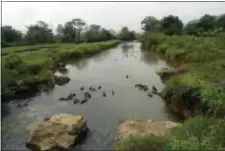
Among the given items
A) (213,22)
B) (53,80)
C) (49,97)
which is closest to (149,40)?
(213,22)

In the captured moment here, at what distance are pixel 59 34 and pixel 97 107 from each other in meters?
62.7

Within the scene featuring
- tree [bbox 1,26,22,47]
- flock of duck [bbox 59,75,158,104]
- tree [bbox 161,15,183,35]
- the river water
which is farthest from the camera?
tree [bbox 161,15,183,35]

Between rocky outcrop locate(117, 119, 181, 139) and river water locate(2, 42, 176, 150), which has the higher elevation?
rocky outcrop locate(117, 119, 181, 139)

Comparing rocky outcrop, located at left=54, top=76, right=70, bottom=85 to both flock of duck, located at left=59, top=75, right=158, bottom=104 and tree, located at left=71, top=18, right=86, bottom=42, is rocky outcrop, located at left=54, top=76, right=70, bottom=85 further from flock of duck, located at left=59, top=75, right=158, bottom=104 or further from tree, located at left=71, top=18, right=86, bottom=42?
tree, located at left=71, top=18, right=86, bottom=42

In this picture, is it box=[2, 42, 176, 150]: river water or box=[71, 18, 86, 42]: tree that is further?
box=[71, 18, 86, 42]: tree

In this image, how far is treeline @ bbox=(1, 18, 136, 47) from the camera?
7312 cm

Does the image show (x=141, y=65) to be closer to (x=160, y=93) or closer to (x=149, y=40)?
(x=160, y=93)

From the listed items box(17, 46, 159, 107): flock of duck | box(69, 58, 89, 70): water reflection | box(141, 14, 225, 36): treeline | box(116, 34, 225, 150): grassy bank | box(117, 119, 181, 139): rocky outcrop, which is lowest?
box(69, 58, 89, 70): water reflection

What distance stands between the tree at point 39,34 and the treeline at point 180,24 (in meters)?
27.5

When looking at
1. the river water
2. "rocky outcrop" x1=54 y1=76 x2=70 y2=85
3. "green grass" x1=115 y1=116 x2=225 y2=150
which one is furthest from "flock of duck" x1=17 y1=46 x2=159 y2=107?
"green grass" x1=115 y1=116 x2=225 y2=150

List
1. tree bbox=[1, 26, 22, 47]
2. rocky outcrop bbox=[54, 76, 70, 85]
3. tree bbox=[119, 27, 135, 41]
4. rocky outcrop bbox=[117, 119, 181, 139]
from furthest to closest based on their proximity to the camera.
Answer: tree bbox=[119, 27, 135, 41], tree bbox=[1, 26, 22, 47], rocky outcrop bbox=[54, 76, 70, 85], rocky outcrop bbox=[117, 119, 181, 139]

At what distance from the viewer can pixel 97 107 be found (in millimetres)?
25812

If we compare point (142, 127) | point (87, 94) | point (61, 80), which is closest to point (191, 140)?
point (142, 127)

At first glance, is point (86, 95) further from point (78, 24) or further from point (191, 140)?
point (78, 24)
